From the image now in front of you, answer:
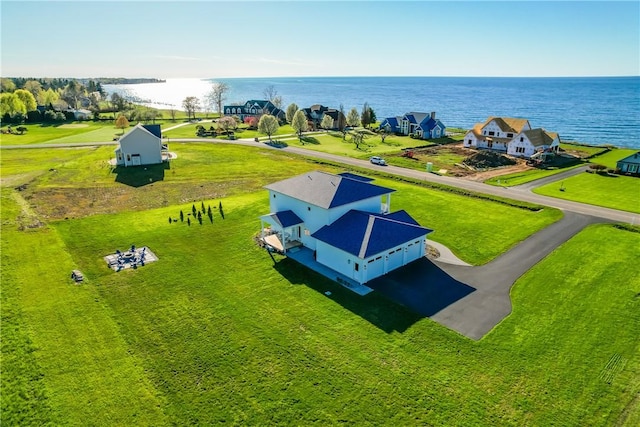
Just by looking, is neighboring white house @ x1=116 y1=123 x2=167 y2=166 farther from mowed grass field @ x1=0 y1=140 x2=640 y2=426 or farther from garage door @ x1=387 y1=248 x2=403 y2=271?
garage door @ x1=387 y1=248 x2=403 y2=271

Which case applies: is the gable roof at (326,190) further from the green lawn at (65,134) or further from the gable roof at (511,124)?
the green lawn at (65,134)

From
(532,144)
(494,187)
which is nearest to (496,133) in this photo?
(532,144)

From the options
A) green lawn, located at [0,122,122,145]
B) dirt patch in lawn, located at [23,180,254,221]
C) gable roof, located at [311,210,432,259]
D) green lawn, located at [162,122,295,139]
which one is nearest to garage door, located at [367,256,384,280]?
gable roof, located at [311,210,432,259]

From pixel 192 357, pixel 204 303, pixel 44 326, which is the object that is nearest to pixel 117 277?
pixel 44 326

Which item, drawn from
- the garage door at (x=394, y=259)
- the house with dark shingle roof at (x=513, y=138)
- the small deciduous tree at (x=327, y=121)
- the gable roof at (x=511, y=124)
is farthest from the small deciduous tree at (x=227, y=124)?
the garage door at (x=394, y=259)

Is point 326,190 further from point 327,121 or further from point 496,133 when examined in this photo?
point 327,121

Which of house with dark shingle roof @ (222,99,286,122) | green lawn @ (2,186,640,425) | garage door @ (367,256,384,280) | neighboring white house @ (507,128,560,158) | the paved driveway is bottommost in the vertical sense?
green lawn @ (2,186,640,425)
